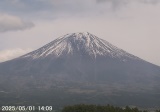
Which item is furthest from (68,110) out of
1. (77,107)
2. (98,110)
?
(98,110)

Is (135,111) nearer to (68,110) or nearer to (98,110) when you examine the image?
(98,110)

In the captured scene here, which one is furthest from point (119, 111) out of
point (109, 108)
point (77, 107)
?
point (77, 107)

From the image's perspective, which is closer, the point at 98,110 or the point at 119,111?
the point at 119,111

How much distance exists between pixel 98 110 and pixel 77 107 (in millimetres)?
7318

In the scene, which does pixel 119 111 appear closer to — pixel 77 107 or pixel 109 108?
pixel 109 108

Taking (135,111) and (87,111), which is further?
(87,111)

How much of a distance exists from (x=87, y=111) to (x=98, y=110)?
3640 mm

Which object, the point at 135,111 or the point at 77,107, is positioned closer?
the point at 135,111

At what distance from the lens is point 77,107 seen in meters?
113

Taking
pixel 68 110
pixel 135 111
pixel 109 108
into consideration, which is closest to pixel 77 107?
pixel 68 110

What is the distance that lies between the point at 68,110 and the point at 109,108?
14454mm

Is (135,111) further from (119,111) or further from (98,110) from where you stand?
(98,110)

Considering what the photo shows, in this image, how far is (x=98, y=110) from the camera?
110250mm

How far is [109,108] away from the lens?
355 ft
